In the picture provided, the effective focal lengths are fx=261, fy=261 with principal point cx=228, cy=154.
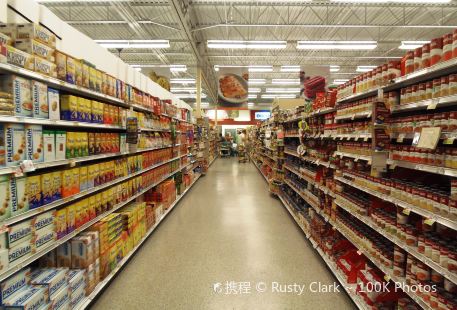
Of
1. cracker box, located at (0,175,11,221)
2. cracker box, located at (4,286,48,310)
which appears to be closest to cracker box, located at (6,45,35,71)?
cracker box, located at (0,175,11,221)

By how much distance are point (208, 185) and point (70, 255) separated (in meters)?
6.79

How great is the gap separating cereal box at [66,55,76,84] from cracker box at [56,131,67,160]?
1.64 feet

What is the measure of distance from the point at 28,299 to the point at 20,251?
0.35 meters

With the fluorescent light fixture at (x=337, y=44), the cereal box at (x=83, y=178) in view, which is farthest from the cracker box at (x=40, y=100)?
the fluorescent light fixture at (x=337, y=44)

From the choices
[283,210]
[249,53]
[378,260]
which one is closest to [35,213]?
[378,260]

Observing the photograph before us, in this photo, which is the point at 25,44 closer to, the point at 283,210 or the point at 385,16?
the point at 283,210

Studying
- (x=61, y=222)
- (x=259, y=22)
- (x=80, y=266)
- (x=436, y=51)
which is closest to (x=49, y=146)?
(x=61, y=222)

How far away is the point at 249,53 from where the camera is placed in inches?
504

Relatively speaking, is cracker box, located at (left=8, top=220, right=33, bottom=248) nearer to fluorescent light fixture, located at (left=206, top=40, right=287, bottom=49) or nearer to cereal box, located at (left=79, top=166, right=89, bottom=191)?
cereal box, located at (left=79, top=166, right=89, bottom=191)

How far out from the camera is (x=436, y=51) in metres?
1.79

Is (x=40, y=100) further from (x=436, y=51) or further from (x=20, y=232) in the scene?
(x=436, y=51)

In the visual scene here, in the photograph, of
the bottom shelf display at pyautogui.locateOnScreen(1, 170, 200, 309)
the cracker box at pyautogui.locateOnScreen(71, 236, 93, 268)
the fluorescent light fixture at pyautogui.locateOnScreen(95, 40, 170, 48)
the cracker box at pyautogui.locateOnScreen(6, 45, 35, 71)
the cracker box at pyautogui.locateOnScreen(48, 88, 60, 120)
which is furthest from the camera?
the fluorescent light fixture at pyautogui.locateOnScreen(95, 40, 170, 48)

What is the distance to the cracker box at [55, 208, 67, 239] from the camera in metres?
2.29

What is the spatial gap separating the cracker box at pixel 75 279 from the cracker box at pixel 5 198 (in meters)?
0.89
